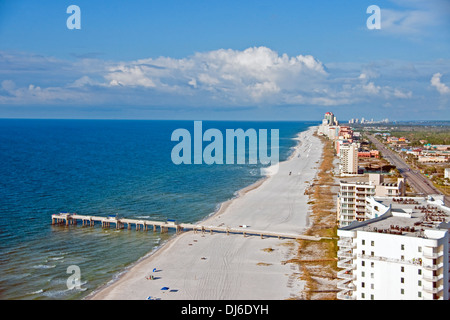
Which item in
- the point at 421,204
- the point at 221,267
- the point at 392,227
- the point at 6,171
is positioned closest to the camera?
the point at 392,227

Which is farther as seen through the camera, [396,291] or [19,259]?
[19,259]

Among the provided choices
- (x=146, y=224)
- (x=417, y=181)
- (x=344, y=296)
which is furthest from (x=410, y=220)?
(x=417, y=181)

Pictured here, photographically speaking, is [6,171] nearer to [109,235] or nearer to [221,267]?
[109,235]

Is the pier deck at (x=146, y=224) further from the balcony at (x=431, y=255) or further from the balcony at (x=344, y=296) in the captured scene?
the balcony at (x=431, y=255)

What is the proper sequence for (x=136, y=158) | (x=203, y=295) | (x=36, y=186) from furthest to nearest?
(x=136, y=158), (x=36, y=186), (x=203, y=295)

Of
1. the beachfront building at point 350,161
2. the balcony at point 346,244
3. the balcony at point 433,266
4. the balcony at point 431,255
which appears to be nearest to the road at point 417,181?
the beachfront building at point 350,161

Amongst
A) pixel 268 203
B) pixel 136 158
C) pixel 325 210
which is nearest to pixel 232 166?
pixel 136 158

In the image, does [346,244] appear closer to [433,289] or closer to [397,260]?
[397,260]

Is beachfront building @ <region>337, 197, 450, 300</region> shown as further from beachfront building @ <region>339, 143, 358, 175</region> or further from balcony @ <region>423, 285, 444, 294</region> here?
beachfront building @ <region>339, 143, 358, 175</region>
